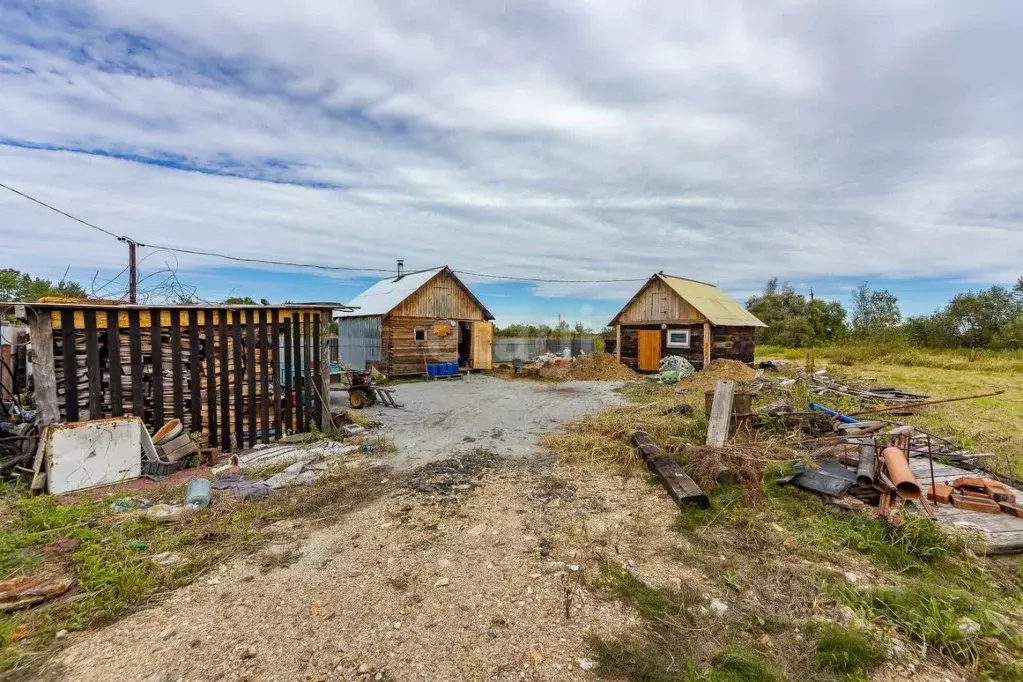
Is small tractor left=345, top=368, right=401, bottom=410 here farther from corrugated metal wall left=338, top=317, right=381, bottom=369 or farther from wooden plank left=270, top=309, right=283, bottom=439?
corrugated metal wall left=338, top=317, right=381, bottom=369

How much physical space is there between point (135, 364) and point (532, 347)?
2280 cm

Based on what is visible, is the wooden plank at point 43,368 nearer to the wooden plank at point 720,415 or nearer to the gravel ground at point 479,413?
the gravel ground at point 479,413

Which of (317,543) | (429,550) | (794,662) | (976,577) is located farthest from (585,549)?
(976,577)

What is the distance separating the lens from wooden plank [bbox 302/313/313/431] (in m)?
9.31

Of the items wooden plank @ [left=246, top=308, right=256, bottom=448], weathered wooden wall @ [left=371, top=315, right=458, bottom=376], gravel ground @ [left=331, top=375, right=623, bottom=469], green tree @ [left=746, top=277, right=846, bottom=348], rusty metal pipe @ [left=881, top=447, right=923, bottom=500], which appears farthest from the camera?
green tree @ [left=746, top=277, right=846, bottom=348]

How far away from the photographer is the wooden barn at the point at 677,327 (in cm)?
2081

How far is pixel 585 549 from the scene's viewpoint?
14.9 ft

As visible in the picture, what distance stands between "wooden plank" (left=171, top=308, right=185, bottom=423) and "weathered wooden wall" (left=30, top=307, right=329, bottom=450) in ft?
0.05

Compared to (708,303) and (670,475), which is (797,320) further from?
(670,475)

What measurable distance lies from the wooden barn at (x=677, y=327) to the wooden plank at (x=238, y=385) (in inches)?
727

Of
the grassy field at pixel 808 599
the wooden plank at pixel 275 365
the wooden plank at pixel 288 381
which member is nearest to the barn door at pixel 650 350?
the grassy field at pixel 808 599

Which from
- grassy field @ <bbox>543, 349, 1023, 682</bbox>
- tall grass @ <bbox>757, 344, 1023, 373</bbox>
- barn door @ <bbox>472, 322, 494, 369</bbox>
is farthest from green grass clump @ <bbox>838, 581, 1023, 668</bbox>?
tall grass @ <bbox>757, 344, 1023, 373</bbox>

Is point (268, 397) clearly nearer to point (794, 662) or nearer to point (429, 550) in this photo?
point (429, 550)

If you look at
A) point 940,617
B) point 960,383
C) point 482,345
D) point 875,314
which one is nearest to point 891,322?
point 875,314
